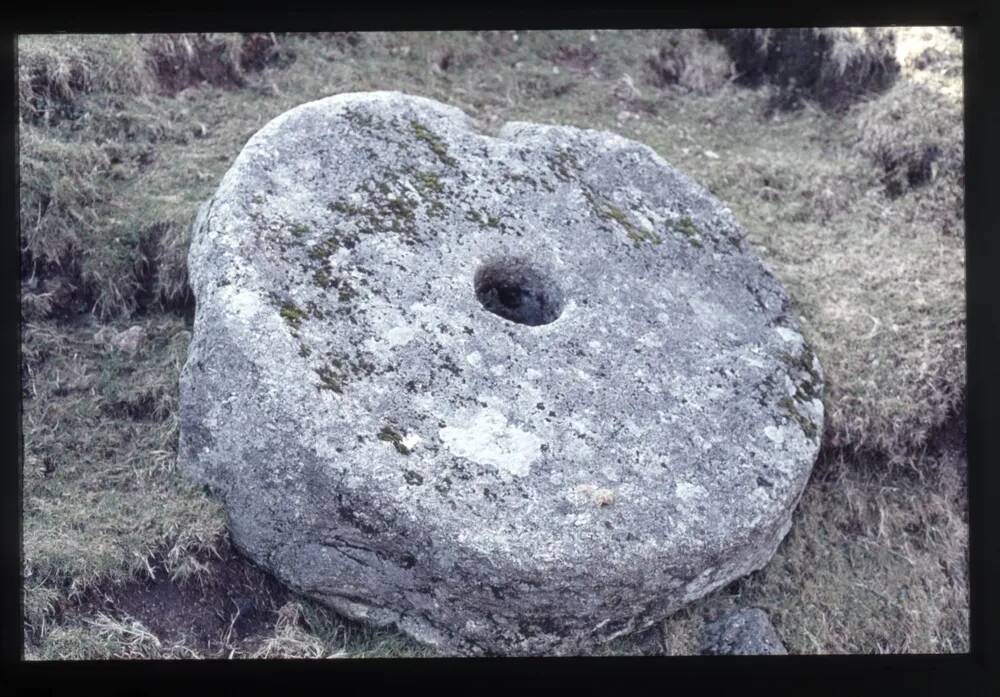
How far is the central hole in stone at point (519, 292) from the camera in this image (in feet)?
13.1

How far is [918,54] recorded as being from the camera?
5.91 metres

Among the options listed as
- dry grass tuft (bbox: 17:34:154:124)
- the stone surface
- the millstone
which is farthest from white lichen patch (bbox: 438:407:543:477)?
dry grass tuft (bbox: 17:34:154:124)

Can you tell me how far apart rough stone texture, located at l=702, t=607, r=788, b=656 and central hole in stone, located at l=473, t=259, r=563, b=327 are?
1.29m

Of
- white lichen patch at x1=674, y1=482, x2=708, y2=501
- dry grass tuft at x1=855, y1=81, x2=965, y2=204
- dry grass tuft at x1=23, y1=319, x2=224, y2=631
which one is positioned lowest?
dry grass tuft at x1=23, y1=319, x2=224, y2=631

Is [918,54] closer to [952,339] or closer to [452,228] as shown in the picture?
[952,339]

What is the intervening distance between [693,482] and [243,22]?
2279mm

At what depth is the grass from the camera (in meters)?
3.48

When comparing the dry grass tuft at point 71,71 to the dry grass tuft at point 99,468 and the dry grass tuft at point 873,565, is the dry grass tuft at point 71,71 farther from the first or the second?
the dry grass tuft at point 873,565

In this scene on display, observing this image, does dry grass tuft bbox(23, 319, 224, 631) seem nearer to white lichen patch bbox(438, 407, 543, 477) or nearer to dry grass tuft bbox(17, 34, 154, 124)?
white lichen patch bbox(438, 407, 543, 477)

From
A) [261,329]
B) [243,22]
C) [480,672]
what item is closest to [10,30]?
[243,22]

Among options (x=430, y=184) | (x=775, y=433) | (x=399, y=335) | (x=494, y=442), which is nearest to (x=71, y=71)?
(x=430, y=184)

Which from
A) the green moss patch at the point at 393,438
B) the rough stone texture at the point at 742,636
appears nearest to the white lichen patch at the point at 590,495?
the green moss patch at the point at 393,438

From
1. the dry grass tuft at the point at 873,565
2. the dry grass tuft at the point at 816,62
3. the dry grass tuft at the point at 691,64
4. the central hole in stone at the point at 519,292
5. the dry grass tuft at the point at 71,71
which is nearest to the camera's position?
the dry grass tuft at the point at 873,565

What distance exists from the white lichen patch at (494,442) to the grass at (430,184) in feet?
2.13
